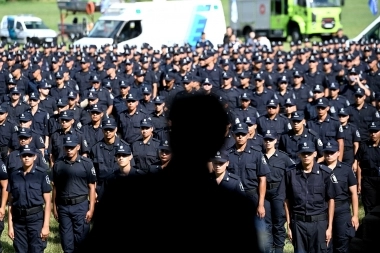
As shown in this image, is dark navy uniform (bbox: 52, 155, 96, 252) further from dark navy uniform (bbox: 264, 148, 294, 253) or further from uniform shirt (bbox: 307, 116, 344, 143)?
uniform shirt (bbox: 307, 116, 344, 143)

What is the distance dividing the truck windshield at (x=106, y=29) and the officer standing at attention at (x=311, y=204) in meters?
21.5

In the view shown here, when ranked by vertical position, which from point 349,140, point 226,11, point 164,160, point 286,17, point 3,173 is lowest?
point 349,140

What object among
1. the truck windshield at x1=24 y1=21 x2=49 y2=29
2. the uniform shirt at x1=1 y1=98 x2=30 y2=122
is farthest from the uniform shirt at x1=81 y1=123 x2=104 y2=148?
the truck windshield at x1=24 y1=21 x2=49 y2=29

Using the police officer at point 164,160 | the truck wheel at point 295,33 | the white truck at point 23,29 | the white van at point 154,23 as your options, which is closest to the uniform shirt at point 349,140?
the police officer at point 164,160

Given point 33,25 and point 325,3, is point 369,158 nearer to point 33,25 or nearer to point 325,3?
point 325,3

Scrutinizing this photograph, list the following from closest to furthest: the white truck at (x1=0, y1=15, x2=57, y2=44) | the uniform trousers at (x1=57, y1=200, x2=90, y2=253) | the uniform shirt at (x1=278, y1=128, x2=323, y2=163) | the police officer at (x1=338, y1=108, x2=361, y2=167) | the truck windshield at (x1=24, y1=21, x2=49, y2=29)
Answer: the uniform trousers at (x1=57, y1=200, x2=90, y2=253), the uniform shirt at (x1=278, y1=128, x2=323, y2=163), the police officer at (x1=338, y1=108, x2=361, y2=167), the white truck at (x1=0, y1=15, x2=57, y2=44), the truck windshield at (x1=24, y1=21, x2=49, y2=29)

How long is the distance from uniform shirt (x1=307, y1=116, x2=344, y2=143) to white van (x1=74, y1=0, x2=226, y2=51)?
17.2 m

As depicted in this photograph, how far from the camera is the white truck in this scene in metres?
43.6

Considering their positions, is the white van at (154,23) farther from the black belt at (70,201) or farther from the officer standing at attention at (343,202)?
the officer standing at attention at (343,202)

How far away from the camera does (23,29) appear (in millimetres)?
44188

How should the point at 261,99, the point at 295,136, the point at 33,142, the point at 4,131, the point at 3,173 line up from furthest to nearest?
the point at 261,99, the point at 4,131, the point at 33,142, the point at 295,136, the point at 3,173

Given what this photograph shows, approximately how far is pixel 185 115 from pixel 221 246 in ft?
1.51

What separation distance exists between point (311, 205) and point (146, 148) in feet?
9.86

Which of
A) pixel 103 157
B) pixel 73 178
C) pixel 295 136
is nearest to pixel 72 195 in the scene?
pixel 73 178
